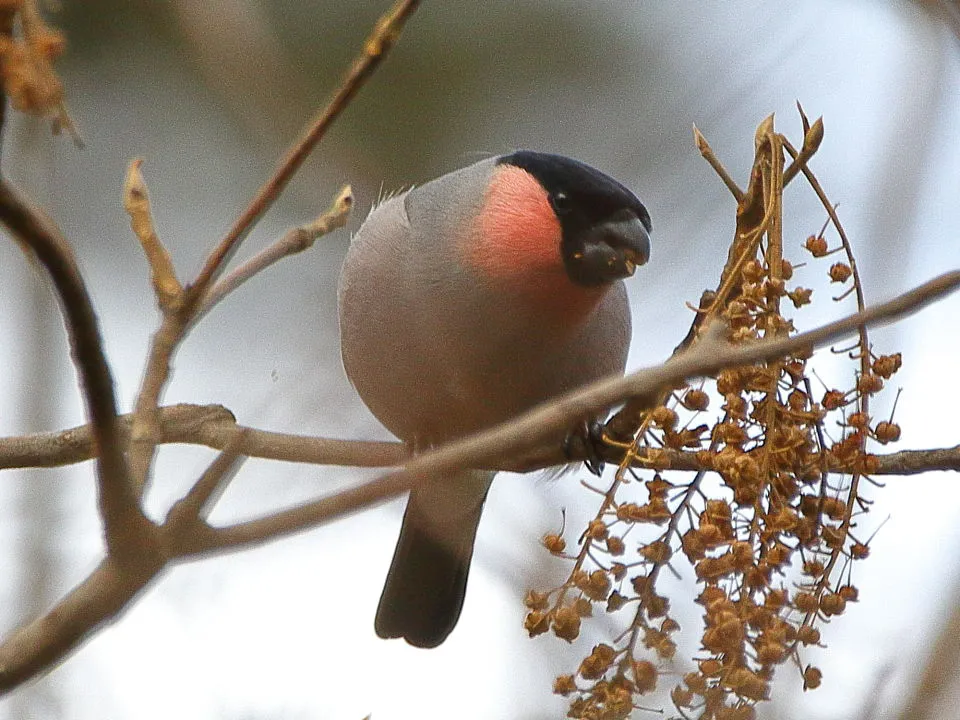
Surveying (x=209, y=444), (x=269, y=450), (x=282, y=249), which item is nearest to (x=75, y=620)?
(x=282, y=249)

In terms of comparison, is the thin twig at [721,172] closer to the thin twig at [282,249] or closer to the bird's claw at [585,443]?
the thin twig at [282,249]

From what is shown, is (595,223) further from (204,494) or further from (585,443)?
(204,494)

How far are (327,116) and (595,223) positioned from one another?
154cm

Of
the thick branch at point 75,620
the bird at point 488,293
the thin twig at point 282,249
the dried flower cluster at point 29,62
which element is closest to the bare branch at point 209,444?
the bird at point 488,293

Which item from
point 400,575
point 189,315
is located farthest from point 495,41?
point 189,315

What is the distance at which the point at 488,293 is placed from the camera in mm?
2852

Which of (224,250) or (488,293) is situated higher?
(488,293)

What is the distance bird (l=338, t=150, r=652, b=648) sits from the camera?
2.81 m

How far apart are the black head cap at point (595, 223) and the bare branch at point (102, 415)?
5.40ft

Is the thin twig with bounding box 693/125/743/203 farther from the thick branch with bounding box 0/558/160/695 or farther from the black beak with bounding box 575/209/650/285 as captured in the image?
the thick branch with bounding box 0/558/160/695

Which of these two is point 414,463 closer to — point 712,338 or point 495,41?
point 712,338

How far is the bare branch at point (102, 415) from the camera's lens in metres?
1.19

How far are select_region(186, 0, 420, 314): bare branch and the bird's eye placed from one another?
1489 millimetres

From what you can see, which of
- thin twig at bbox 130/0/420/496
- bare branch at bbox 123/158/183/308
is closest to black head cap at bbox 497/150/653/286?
bare branch at bbox 123/158/183/308
